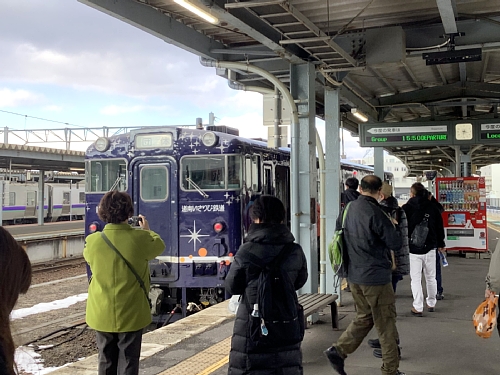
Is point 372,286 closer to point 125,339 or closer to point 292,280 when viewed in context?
point 292,280

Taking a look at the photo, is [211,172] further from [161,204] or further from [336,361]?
[336,361]

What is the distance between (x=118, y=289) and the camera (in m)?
3.77

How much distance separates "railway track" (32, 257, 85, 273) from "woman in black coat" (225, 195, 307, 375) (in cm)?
1553

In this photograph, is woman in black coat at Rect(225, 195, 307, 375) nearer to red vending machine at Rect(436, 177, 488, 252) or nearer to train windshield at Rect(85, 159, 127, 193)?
train windshield at Rect(85, 159, 127, 193)

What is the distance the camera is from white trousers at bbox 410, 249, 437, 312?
23.7ft

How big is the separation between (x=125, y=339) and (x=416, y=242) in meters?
4.77

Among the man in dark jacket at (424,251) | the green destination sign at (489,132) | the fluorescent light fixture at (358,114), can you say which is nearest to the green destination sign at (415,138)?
the fluorescent light fixture at (358,114)

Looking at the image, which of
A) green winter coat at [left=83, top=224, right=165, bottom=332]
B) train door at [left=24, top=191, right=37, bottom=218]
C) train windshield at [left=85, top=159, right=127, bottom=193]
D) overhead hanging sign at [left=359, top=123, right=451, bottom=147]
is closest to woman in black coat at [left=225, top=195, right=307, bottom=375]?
green winter coat at [left=83, top=224, right=165, bottom=332]

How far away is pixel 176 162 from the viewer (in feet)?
28.8

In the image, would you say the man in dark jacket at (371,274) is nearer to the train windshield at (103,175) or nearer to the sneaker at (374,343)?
the sneaker at (374,343)

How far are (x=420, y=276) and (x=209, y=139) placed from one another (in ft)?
12.8

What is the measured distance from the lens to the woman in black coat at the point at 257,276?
130 inches

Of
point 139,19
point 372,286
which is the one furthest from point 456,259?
point 139,19

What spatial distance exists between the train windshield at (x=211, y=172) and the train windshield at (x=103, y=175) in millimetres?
1238
